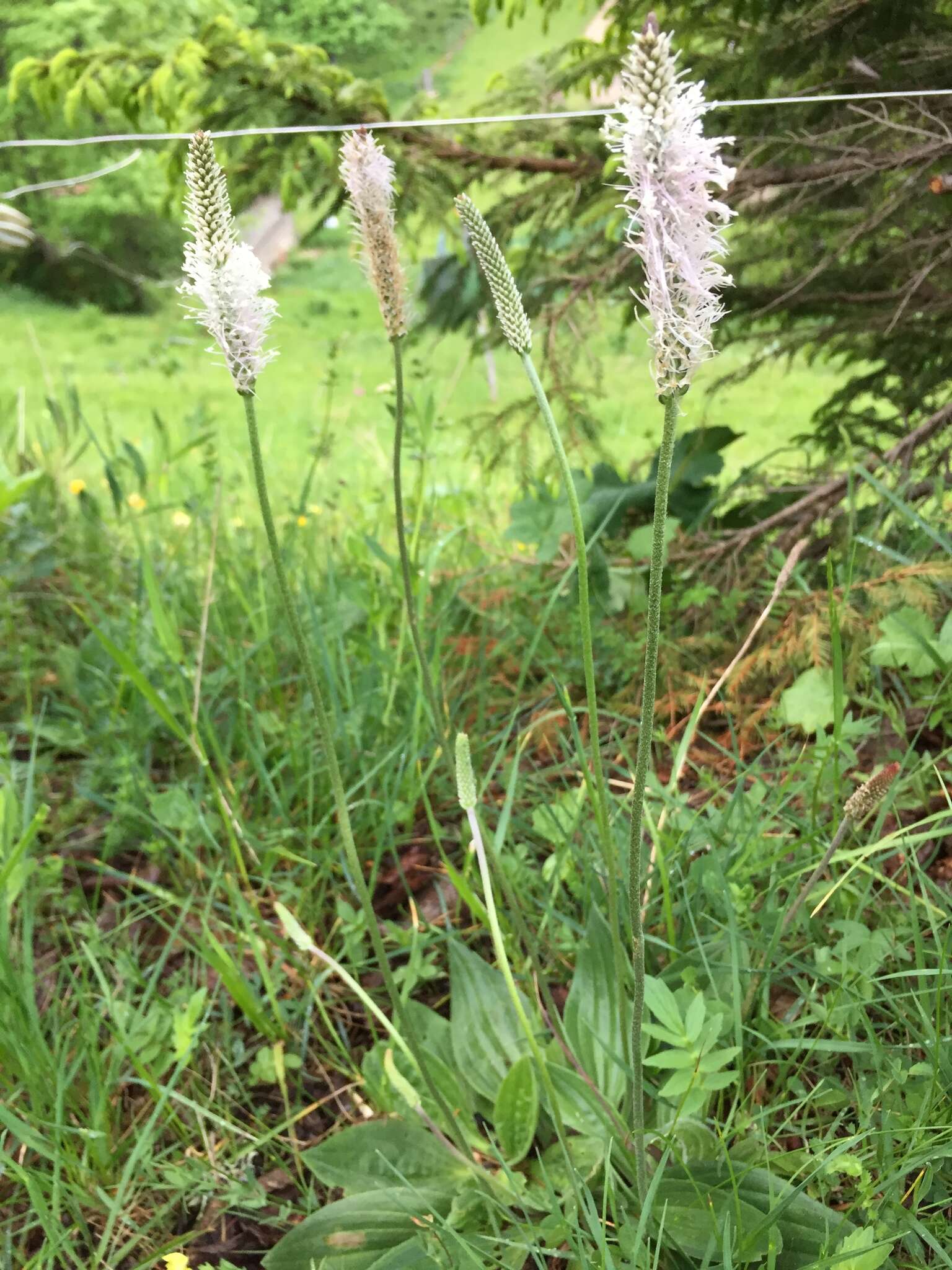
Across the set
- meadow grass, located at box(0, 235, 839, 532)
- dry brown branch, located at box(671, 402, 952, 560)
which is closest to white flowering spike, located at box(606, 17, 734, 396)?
meadow grass, located at box(0, 235, 839, 532)

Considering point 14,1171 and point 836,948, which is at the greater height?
point 836,948

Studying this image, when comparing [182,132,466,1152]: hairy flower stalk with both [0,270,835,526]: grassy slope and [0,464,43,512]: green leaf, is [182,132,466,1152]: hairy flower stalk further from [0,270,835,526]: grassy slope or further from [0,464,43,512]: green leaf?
[0,464,43,512]: green leaf

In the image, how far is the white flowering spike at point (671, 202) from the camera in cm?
35

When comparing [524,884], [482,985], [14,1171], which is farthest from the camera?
[524,884]

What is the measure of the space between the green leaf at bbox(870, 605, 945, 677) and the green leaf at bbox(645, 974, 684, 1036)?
495 millimetres

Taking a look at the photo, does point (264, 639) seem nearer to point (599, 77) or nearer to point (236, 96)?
point (236, 96)

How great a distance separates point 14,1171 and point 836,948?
64 centimetres

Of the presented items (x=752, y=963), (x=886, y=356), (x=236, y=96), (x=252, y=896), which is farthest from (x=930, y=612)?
(x=236, y=96)

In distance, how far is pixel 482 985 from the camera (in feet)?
2.66

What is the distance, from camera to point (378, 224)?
0.56 metres

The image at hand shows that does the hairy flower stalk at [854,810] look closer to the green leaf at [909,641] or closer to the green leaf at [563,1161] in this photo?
the green leaf at [563,1161]

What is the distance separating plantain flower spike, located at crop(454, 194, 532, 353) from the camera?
0.47 m

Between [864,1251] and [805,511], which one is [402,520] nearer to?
[864,1251]

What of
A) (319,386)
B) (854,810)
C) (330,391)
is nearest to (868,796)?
(854,810)
